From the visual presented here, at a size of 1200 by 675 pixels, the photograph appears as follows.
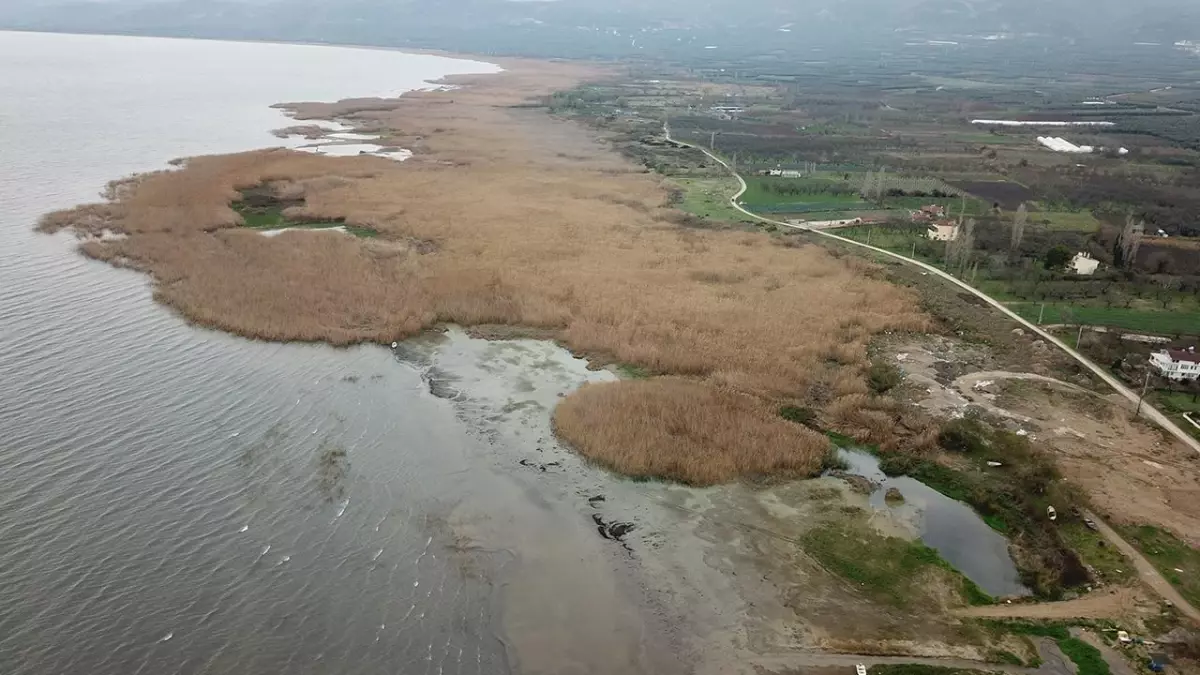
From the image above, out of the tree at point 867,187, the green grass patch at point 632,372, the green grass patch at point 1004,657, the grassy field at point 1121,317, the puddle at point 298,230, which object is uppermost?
the tree at point 867,187

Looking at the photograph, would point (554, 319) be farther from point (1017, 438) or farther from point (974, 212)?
point (974, 212)

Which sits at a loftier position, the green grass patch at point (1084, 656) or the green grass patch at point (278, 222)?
the green grass patch at point (278, 222)

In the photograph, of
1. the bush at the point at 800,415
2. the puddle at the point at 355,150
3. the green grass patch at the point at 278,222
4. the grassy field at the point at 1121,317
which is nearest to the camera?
the bush at the point at 800,415

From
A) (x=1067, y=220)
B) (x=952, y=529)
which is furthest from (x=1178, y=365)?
(x=1067, y=220)

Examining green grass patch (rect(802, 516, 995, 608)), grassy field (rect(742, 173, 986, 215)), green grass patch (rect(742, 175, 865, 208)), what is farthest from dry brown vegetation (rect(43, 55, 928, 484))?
grassy field (rect(742, 173, 986, 215))

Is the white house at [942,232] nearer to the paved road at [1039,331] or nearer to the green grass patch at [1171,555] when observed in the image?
the paved road at [1039,331]

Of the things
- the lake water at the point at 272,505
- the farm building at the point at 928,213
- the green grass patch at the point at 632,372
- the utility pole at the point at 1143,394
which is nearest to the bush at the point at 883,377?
the utility pole at the point at 1143,394

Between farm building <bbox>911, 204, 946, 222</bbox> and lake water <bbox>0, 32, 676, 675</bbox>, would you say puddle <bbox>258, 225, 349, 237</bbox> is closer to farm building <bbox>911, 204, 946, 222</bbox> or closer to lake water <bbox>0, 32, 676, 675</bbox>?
lake water <bbox>0, 32, 676, 675</bbox>

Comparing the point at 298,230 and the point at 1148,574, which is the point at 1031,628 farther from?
the point at 298,230
